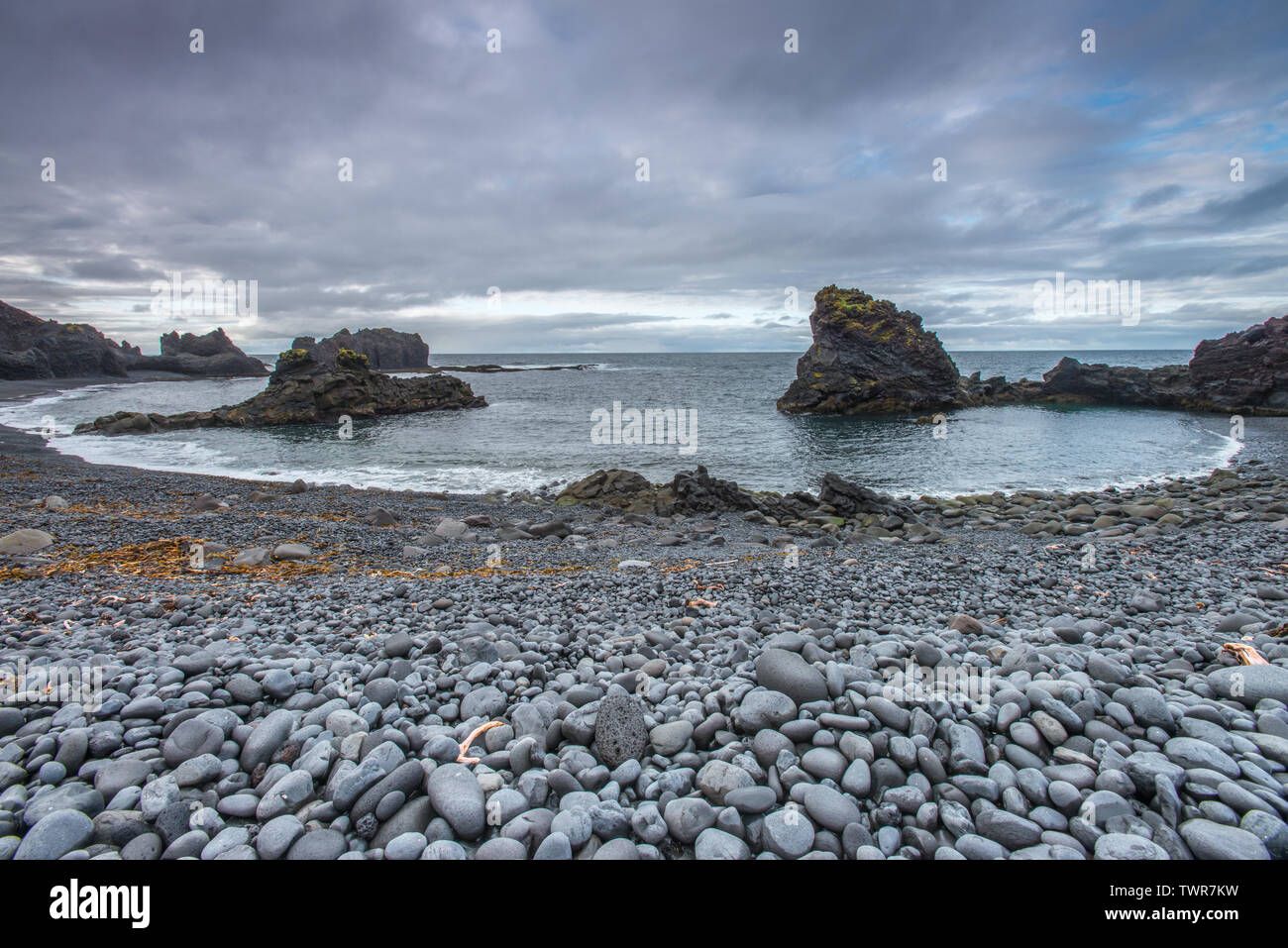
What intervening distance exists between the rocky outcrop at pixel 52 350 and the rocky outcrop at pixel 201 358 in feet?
15.6

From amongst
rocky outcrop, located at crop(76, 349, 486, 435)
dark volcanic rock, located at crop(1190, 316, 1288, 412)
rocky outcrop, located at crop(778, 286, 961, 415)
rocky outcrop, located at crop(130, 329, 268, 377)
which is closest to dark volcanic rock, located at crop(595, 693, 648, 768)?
rocky outcrop, located at crop(76, 349, 486, 435)

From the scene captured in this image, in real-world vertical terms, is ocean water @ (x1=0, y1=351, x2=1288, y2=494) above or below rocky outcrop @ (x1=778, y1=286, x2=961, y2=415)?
below

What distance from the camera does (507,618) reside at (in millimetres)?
6270

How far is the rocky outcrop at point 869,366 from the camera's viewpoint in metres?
53.0

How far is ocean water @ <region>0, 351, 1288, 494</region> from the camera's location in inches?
976

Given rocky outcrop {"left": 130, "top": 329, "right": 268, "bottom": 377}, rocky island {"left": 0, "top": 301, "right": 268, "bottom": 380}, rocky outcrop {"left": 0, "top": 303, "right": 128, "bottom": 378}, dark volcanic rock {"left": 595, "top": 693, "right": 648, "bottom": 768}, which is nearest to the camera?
dark volcanic rock {"left": 595, "top": 693, "right": 648, "bottom": 768}

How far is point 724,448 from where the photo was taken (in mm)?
32094

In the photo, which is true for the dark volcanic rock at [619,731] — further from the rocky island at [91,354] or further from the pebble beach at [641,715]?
the rocky island at [91,354]

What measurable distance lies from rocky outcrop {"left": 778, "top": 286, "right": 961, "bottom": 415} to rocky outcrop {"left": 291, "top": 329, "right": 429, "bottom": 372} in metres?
93.9

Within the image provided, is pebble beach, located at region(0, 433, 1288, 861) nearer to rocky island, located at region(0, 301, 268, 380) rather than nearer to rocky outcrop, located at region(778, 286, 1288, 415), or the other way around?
rocky outcrop, located at region(778, 286, 1288, 415)

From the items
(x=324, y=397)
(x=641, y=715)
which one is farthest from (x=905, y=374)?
(x=641, y=715)

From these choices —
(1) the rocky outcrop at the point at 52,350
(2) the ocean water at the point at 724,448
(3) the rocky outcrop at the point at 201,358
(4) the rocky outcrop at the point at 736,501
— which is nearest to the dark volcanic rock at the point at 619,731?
(4) the rocky outcrop at the point at 736,501
